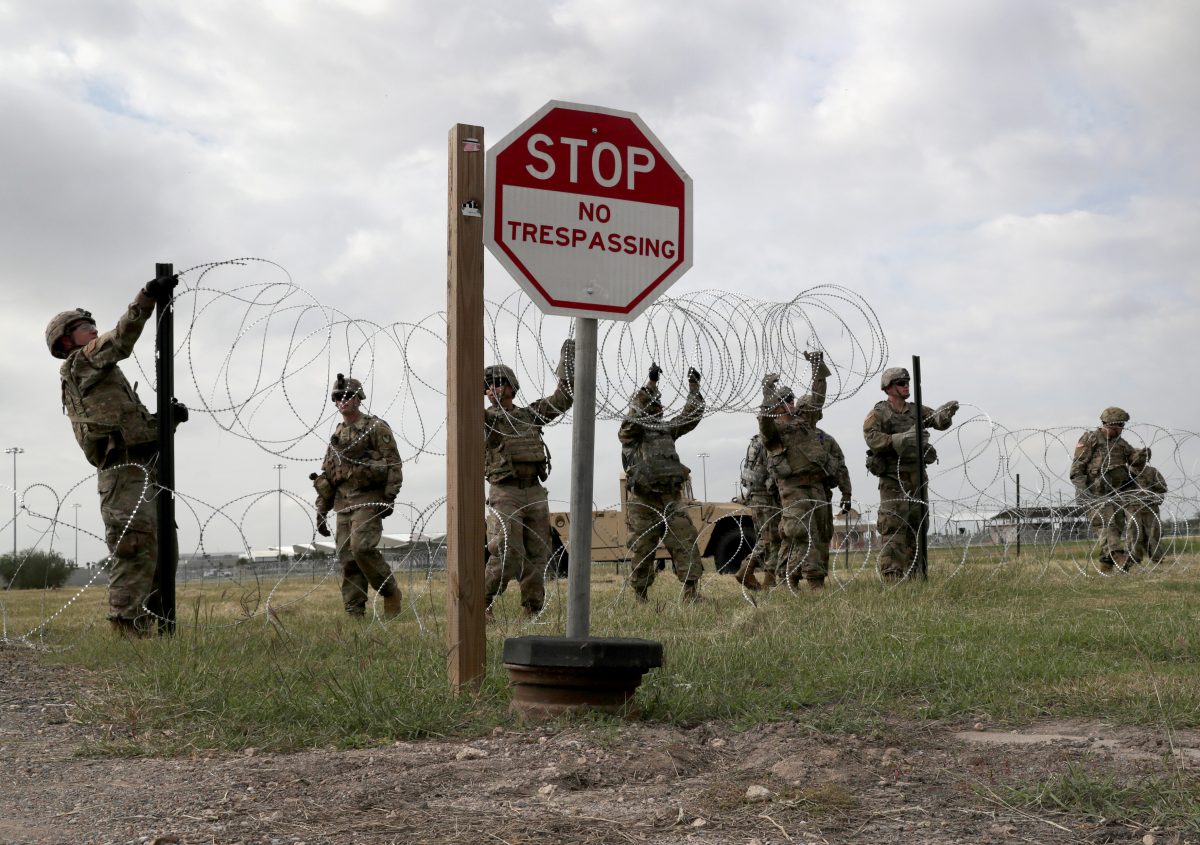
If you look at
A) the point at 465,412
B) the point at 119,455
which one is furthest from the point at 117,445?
the point at 465,412

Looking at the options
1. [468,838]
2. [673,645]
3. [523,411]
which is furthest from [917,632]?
[468,838]

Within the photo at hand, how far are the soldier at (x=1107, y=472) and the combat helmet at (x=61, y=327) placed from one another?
361 inches

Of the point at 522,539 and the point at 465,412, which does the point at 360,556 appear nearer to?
the point at 522,539

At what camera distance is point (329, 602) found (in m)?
12.6

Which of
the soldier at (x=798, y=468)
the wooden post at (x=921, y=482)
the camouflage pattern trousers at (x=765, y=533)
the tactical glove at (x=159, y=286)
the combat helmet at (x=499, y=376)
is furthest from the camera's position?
the camouflage pattern trousers at (x=765, y=533)

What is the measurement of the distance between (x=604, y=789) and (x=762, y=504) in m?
9.35

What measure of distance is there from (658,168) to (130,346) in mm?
3898

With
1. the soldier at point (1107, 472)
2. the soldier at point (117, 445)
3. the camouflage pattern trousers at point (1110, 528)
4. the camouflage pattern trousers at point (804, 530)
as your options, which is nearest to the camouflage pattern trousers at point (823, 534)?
the camouflage pattern trousers at point (804, 530)

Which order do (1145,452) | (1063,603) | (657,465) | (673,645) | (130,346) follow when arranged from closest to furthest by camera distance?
1. (673,645)
2. (130,346)
3. (1063,603)
4. (657,465)
5. (1145,452)

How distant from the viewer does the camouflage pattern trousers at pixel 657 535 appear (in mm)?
9695

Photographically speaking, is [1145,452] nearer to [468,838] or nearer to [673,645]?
[673,645]

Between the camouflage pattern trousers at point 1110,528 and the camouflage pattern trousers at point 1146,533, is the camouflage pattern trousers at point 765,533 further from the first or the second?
the camouflage pattern trousers at point 1146,533

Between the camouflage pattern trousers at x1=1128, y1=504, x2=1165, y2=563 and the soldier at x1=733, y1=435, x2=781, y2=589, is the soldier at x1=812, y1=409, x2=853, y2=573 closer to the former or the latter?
the soldier at x1=733, y1=435, x2=781, y2=589

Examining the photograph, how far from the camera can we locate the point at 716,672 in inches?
194
